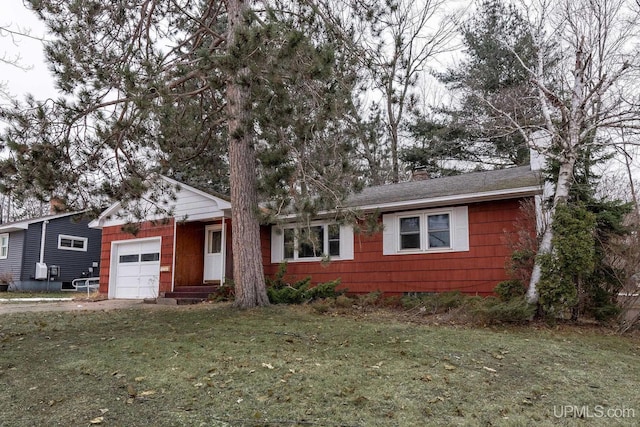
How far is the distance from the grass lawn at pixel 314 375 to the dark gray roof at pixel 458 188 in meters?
3.49

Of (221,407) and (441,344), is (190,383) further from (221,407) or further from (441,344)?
(441,344)

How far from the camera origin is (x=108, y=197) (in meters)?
8.94

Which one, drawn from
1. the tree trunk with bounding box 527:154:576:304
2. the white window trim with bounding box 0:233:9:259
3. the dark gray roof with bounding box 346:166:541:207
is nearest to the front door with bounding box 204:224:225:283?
the dark gray roof with bounding box 346:166:541:207

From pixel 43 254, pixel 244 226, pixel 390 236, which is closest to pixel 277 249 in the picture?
pixel 390 236

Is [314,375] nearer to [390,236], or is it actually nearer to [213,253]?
[390,236]

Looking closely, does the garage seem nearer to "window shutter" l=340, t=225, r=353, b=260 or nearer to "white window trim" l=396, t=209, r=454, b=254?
"window shutter" l=340, t=225, r=353, b=260

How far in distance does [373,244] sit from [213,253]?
5163mm

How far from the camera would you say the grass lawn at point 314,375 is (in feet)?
11.7

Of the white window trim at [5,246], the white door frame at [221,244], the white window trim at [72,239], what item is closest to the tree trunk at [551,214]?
the white door frame at [221,244]

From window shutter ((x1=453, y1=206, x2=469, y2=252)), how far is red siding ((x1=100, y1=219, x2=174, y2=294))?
24.4 ft

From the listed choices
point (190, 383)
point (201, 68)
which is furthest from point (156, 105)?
point (190, 383)

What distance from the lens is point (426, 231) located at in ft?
35.9

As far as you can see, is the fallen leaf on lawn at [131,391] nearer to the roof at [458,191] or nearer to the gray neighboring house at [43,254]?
the roof at [458,191]

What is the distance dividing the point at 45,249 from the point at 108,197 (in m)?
15.2
